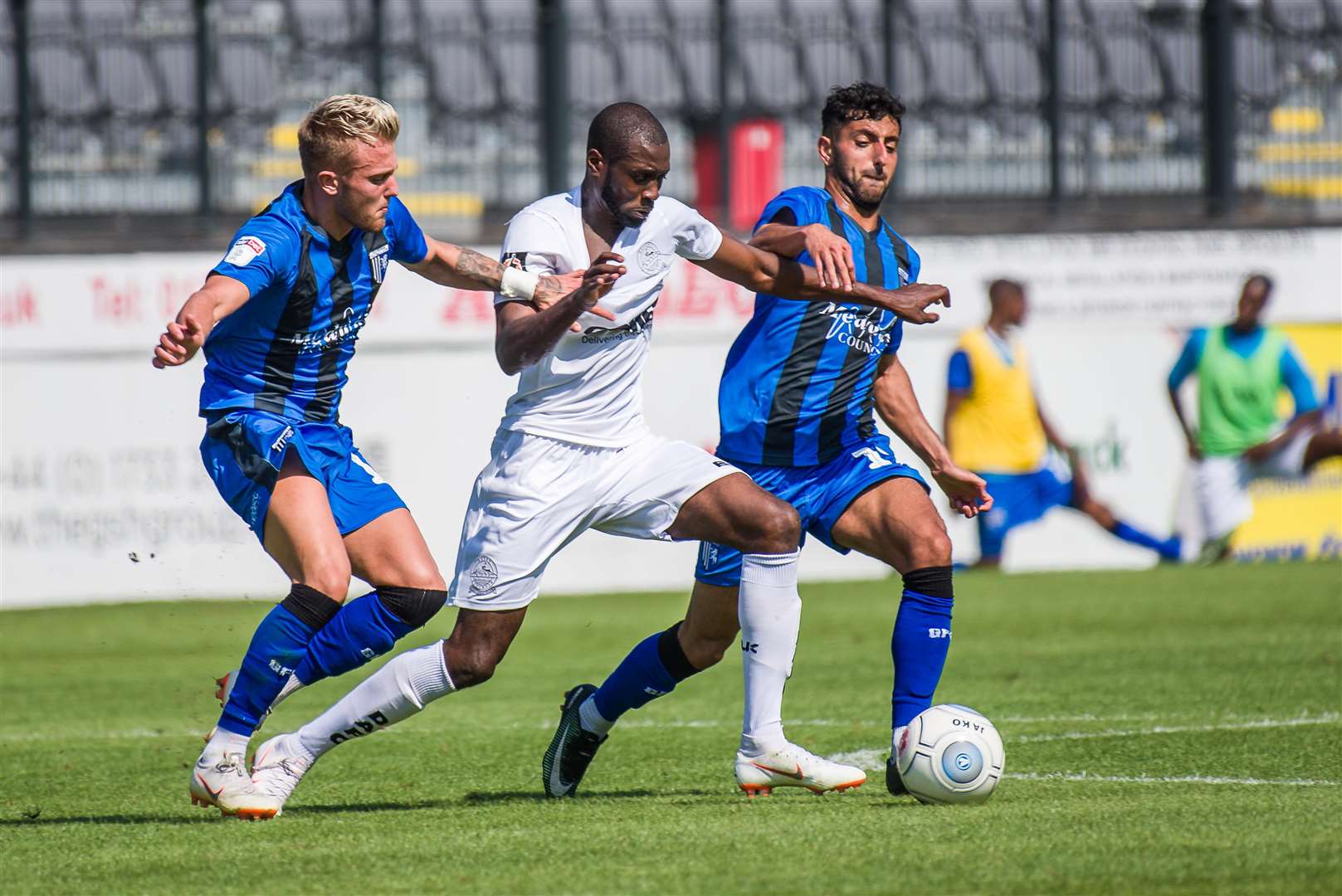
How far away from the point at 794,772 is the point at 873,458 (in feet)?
3.78

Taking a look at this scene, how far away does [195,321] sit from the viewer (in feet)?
17.3

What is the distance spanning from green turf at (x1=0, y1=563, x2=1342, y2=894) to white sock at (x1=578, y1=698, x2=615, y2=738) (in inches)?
8.2

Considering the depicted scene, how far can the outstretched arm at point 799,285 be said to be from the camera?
596 centimetres

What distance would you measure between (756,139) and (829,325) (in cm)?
1028

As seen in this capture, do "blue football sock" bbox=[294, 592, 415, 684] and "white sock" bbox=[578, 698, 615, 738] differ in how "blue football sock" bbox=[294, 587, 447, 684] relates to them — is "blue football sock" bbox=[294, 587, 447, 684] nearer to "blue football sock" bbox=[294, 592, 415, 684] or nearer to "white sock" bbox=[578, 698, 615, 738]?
"blue football sock" bbox=[294, 592, 415, 684]

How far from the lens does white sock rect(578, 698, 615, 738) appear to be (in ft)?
20.7

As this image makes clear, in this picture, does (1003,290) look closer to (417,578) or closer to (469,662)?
(417,578)

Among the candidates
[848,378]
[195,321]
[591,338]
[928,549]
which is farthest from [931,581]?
[195,321]

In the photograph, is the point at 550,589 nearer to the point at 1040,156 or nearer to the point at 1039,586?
the point at 1039,586

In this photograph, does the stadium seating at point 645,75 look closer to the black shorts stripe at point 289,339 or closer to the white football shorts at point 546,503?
the black shorts stripe at point 289,339

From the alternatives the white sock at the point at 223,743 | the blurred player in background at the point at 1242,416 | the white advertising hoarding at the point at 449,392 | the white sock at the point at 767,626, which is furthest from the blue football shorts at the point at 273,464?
the blurred player in background at the point at 1242,416

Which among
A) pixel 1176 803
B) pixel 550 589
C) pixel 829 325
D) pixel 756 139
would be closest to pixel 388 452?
pixel 550 589

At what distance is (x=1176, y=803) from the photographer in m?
5.58

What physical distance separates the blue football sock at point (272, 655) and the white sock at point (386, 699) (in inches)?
7.1
